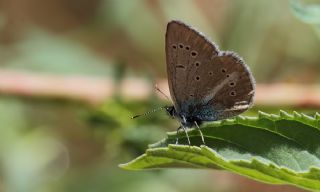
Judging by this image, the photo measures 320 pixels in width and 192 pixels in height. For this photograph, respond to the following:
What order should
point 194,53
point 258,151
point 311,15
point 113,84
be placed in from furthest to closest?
point 113,84, point 194,53, point 311,15, point 258,151

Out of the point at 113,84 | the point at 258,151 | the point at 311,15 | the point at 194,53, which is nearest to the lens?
the point at 258,151

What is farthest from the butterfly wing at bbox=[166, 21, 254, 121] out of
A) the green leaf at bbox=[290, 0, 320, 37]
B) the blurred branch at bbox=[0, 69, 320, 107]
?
the blurred branch at bbox=[0, 69, 320, 107]

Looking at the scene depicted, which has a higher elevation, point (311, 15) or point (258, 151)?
point (311, 15)

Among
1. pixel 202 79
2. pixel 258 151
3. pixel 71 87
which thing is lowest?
pixel 258 151

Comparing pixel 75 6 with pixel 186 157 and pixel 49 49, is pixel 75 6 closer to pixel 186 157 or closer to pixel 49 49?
pixel 49 49

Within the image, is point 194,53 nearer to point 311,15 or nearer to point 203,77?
point 203,77

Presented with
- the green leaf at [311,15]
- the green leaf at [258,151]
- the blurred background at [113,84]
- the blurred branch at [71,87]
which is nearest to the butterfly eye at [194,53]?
the green leaf at [311,15]

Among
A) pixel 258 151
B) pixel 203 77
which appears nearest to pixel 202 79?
pixel 203 77
